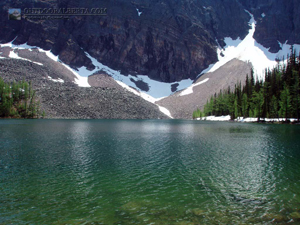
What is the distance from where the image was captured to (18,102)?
345 ft

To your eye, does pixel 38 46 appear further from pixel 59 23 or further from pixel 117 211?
pixel 117 211

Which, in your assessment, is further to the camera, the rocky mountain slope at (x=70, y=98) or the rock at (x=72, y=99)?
the rocky mountain slope at (x=70, y=98)

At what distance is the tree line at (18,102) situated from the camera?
9769cm

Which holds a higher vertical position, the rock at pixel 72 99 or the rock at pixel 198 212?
the rock at pixel 72 99

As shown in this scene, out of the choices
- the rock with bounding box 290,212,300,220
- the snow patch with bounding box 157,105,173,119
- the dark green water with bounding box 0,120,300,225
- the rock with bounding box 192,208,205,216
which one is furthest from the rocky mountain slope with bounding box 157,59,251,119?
the rock with bounding box 192,208,205,216

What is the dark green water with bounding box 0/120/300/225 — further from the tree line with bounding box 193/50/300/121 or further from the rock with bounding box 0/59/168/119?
the rock with bounding box 0/59/168/119

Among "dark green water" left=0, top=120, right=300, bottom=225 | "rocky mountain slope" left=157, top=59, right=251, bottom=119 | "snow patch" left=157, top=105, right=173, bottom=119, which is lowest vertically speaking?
"dark green water" left=0, top=120, right=300, bottom=225

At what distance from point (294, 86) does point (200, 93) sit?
323 ft

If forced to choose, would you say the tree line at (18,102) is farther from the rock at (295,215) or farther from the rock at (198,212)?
the rock at (295,215)

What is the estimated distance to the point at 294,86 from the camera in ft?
247

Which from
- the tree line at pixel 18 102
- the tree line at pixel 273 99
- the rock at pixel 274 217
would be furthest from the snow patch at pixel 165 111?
the rock at pixel 274 217

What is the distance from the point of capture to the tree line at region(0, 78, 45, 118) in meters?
97.7

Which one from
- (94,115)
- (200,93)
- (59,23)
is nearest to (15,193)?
(94,115)

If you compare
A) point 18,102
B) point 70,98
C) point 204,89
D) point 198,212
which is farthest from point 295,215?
point 204,89
